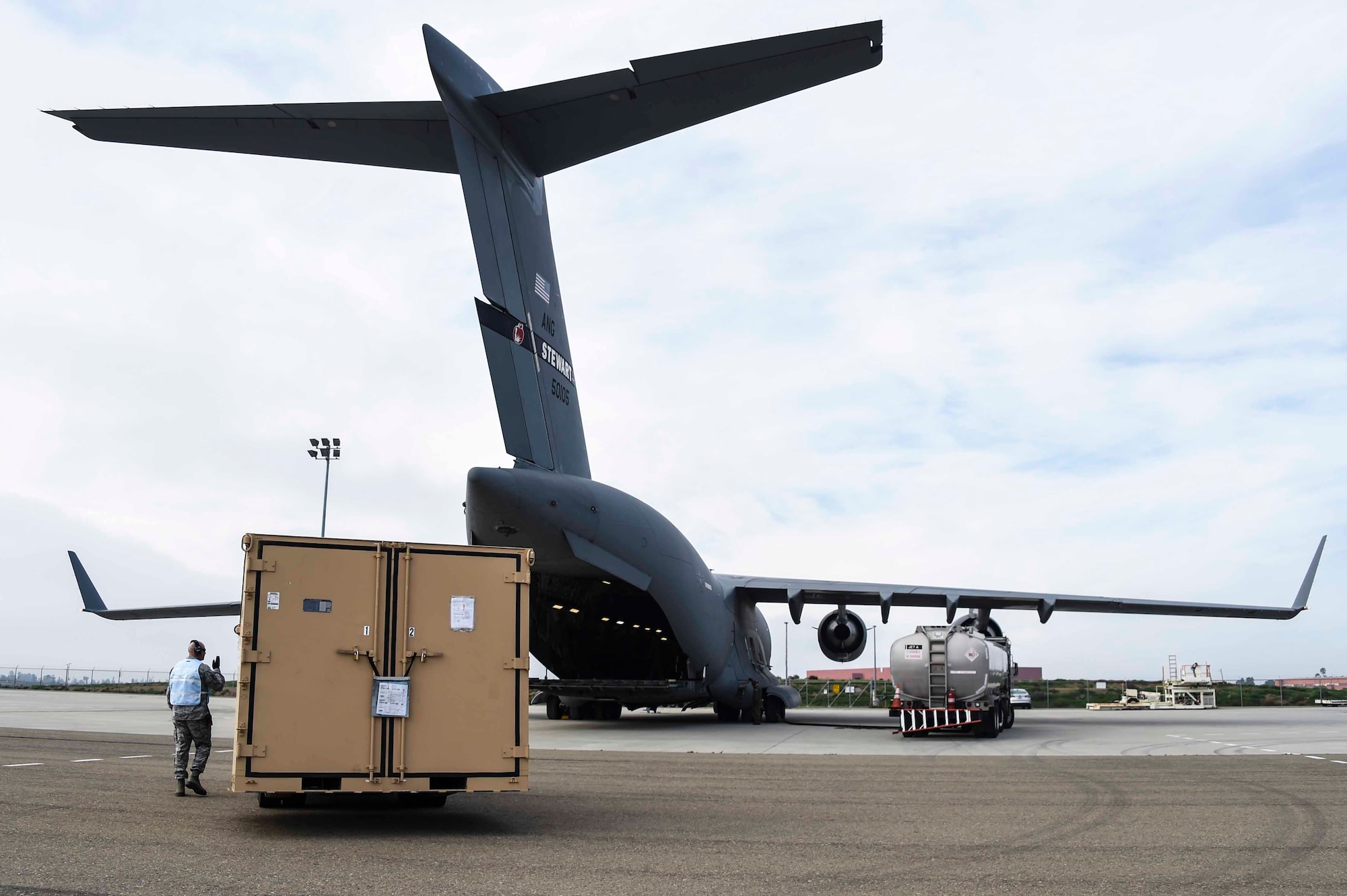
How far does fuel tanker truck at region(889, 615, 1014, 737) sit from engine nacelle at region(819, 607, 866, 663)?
467 cm

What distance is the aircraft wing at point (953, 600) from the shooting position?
25.9m

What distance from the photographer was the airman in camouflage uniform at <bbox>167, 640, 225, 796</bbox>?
9781 millimetres

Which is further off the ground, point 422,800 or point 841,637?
point 841,637

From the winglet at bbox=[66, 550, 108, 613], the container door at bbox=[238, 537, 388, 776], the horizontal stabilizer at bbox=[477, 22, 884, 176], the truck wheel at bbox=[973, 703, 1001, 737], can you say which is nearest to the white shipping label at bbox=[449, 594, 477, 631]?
the container door at bbox=[238, 537, 388, 776]

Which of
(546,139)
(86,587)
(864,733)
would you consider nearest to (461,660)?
(546,139)

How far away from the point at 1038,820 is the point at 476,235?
10.3m

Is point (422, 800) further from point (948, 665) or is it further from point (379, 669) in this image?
point (948, 665)

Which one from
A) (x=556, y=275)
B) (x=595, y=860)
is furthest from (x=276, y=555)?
(x=556, y=275)

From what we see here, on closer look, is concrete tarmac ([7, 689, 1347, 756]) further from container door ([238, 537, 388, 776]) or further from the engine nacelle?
container door ([238, 537, 388, 776])

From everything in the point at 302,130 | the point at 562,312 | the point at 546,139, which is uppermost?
the point at 546,139

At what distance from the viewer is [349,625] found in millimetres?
8070

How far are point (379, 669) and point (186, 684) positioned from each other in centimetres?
288

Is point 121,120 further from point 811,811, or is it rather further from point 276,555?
point 811,811

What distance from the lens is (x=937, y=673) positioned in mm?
20406
